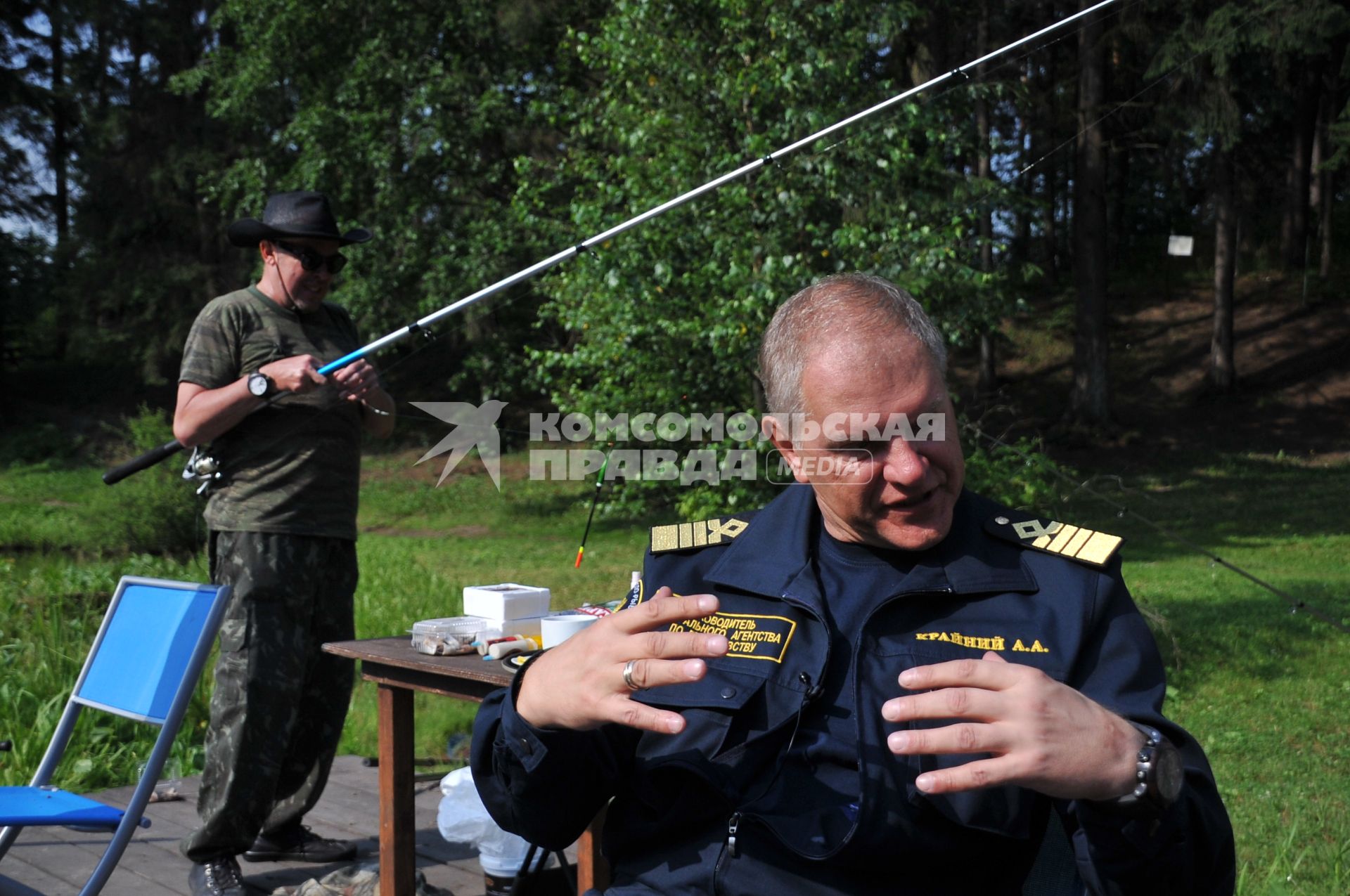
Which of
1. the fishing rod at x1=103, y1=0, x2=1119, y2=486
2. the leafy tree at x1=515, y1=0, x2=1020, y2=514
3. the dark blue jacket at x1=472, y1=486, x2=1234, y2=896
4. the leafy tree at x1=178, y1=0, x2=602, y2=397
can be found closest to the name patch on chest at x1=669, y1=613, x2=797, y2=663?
the dark blue jacket at x1=472, y1=486, x2=1234, y2=896

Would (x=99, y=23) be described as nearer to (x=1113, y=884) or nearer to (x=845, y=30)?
(x=845, y=30)

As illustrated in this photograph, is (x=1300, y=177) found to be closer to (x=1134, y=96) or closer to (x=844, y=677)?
(x=1134, y=96)

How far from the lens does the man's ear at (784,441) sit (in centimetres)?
198

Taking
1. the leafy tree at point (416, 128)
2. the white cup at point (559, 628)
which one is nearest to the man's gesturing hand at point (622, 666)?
the white cup at point (559, 628)

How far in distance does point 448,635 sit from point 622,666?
1.56 m

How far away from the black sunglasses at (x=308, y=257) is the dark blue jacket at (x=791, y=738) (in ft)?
7.20

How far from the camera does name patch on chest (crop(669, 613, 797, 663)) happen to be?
1.81 m

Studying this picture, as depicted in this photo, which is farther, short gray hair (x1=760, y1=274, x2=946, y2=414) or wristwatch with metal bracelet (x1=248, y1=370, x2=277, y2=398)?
wristwatch with metal bracelet (x1=248, y1=370, x2=277, y2=398)

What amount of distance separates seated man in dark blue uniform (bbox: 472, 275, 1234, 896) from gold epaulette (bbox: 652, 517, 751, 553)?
0.07 metres

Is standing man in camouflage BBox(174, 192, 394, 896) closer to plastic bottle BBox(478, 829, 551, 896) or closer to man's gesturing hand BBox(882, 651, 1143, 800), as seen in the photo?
plastic bottle BBox(478, 829, 551, 896)

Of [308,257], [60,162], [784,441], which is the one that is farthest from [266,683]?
[60,162]

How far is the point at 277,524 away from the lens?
Answer: 11.6ft

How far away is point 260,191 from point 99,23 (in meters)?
13.7

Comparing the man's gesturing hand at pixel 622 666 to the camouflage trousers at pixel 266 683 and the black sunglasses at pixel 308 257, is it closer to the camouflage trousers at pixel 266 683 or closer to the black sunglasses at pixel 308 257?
the camouflage trousers at pixel 266 683
